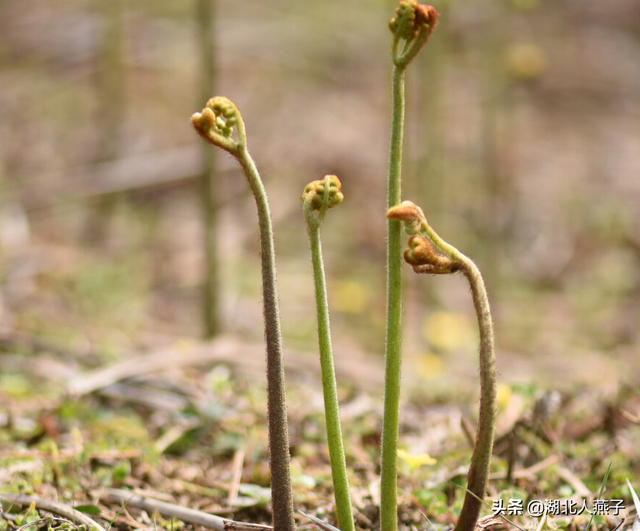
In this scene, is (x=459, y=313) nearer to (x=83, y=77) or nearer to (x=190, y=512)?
(x=190, y=512)

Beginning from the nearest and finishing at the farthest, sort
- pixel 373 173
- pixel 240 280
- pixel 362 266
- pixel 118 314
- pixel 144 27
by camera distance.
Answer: pixel 118 314 < pixel 240 280 < pixel 362 266 < pixel 373 173 < pixel 144 27

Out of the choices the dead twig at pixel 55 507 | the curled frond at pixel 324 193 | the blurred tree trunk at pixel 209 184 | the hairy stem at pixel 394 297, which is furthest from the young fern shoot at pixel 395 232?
the blurred tree trunk at pixel 209 184

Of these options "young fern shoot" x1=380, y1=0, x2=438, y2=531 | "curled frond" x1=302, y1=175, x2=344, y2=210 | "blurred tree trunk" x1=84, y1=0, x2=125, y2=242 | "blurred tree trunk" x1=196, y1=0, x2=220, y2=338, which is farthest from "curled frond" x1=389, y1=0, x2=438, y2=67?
"blurred tree trunk" x1=84, y1=0, x2=125, y2=242

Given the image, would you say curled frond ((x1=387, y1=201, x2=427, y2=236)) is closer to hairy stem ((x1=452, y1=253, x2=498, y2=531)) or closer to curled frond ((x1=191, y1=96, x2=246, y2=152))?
hairy stem ((x1=452, y1=253, x2=498, y2=531))

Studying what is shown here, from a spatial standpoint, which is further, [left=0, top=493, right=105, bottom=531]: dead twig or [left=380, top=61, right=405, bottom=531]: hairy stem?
[left=0, top=493, right=105, bottom=531]: dead twig

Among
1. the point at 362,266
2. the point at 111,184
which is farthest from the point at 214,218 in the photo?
the point at 362,266

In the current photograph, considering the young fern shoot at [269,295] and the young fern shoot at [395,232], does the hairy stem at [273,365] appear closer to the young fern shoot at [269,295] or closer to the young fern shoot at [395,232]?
the young fern shoot at [269,295]
